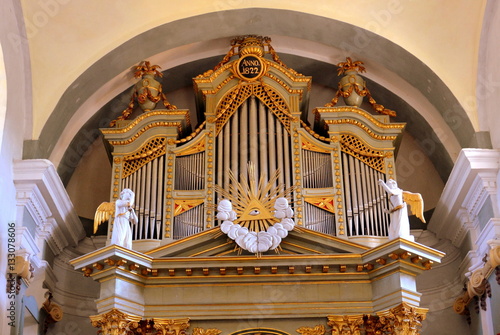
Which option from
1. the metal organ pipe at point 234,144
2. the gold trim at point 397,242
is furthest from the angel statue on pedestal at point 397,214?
the metal organ pipe at point 234,144

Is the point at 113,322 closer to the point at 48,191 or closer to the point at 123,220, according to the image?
the point at 123,220

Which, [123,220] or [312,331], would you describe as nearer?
[312,331]

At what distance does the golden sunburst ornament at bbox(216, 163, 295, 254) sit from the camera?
11.1m

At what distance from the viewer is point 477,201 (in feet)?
39.0

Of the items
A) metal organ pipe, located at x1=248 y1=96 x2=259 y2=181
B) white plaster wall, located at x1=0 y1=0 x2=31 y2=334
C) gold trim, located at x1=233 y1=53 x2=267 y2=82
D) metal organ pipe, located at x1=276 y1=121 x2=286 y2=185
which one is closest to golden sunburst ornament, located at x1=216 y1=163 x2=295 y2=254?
metal organ pipe, located at x1=276 y1=121 x2=286 y2=185

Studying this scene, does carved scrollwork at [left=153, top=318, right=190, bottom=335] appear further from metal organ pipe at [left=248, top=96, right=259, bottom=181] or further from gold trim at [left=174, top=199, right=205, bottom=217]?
metal organ pipe at [left=248, top=96, right=259, bottom=181]

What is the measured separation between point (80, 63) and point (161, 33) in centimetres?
126

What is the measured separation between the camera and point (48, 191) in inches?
469

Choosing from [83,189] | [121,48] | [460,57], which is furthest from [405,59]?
[83,189]

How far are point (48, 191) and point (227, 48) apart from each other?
3740 mm

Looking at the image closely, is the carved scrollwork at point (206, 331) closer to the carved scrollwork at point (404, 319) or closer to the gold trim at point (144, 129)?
the carved scrollwork at point (404, 319)

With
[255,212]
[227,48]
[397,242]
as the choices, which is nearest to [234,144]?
[255,212]

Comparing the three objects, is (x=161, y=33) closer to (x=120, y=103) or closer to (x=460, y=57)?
(x=120, y=103)

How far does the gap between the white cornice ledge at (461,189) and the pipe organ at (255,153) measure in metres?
0.87
